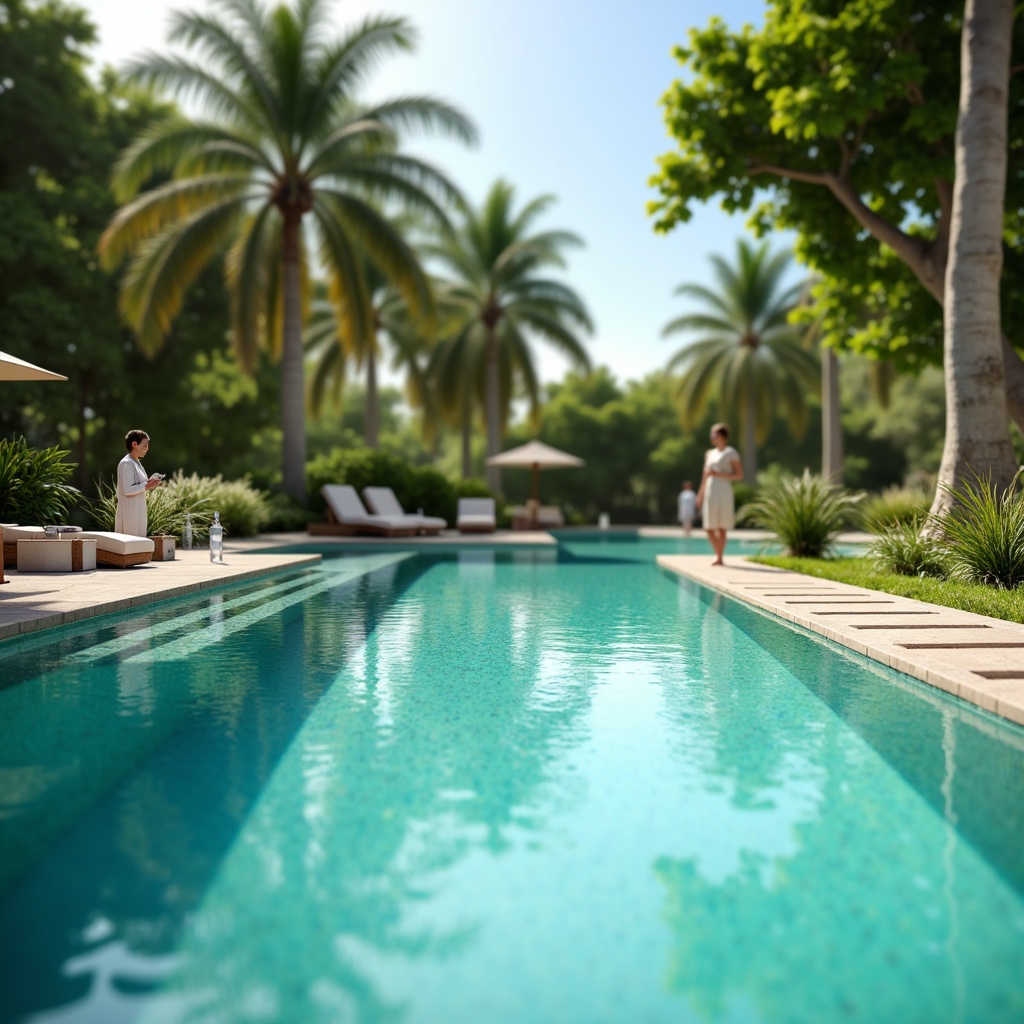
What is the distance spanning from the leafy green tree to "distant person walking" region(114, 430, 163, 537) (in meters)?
9.24

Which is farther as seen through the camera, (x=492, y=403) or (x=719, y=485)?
(x=492, y=403)

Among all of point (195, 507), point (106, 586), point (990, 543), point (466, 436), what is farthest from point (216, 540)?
point (466, 436)

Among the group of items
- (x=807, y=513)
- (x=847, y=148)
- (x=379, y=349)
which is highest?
(x=847, y=148)

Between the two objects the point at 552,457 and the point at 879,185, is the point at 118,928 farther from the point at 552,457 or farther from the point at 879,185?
the point at 552,457

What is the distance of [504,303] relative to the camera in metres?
30.3

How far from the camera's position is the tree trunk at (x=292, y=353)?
2094 centimetres

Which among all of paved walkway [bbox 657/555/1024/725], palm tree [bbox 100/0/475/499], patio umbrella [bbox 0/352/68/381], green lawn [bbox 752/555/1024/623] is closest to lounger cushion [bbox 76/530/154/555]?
patio umbrella [bbox 0/352/68/381]

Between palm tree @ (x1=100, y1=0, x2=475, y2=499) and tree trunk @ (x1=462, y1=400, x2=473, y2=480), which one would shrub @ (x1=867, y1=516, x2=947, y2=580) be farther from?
tree trunk @ (x1=462, y1=400, x2=473, y2=480)

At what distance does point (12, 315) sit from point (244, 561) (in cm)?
1400

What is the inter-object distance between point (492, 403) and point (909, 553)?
19.7 metres

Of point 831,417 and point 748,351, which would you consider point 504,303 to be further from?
point 831,417

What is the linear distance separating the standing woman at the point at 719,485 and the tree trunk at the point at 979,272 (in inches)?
104

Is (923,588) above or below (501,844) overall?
above

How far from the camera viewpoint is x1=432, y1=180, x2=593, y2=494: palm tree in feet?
96.1
